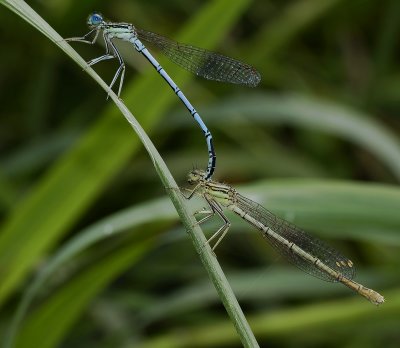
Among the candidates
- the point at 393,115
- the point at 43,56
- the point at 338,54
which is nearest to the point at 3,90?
the point at 43,56

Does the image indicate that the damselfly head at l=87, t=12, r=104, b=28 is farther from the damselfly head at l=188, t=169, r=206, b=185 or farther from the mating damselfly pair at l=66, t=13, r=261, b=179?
the damselfly head at l=188, t=169, r=206, b=185

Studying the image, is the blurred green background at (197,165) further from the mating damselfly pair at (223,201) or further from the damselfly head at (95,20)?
the damselfly head at (95,20)

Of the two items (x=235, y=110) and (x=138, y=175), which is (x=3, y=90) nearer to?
(x=138, y=175)

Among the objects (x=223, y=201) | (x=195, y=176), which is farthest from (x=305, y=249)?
(x=195, y=176)

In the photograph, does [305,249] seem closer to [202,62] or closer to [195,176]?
[195,176]

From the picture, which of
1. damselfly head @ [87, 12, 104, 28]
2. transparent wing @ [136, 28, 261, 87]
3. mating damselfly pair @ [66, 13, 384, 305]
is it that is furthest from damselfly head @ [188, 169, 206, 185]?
damselfly head @ [87, 12, 104, 28]

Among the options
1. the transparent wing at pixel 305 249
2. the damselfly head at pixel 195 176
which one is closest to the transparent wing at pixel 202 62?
the damselfly head at pixel 195 176
